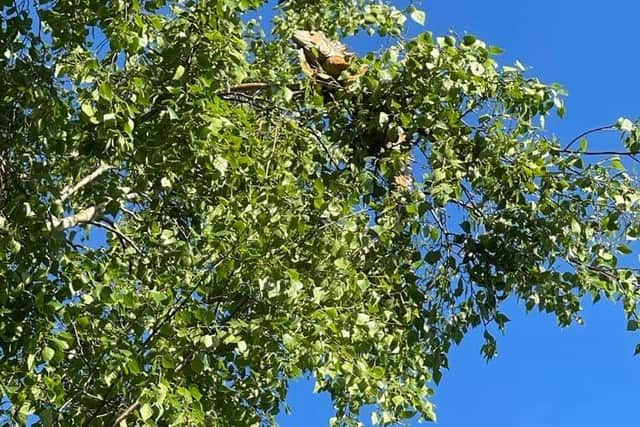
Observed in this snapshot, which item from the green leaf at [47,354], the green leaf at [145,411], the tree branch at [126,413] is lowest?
the green leaf at [145,411]

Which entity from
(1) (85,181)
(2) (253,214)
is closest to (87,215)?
(1) (85,181)

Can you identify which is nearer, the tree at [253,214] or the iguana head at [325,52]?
the tree at [253,214]

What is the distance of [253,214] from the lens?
16.4 ft

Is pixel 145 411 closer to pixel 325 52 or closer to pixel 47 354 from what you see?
pixel 47 354

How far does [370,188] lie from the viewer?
17.4 feet

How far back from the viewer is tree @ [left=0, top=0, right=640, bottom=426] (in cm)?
470

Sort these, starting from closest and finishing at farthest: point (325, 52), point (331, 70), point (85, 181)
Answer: point (85, 181) → point (331, 70) → point (325, 52)

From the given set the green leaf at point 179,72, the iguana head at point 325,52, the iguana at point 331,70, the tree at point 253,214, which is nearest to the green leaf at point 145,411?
the tree at point 253,214

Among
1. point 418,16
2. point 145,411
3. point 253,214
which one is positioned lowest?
point 145,411

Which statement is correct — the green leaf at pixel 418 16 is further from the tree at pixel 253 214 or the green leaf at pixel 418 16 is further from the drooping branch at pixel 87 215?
the drooping branch at pixel 87 215

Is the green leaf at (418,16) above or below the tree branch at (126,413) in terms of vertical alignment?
above

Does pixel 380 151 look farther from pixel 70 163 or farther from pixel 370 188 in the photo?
pixel 70 163

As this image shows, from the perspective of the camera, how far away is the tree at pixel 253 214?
470 centimetres

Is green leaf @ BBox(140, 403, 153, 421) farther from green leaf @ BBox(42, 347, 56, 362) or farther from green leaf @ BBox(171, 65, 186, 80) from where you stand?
green leaf @ BBox(171, 65, 186, 80)
